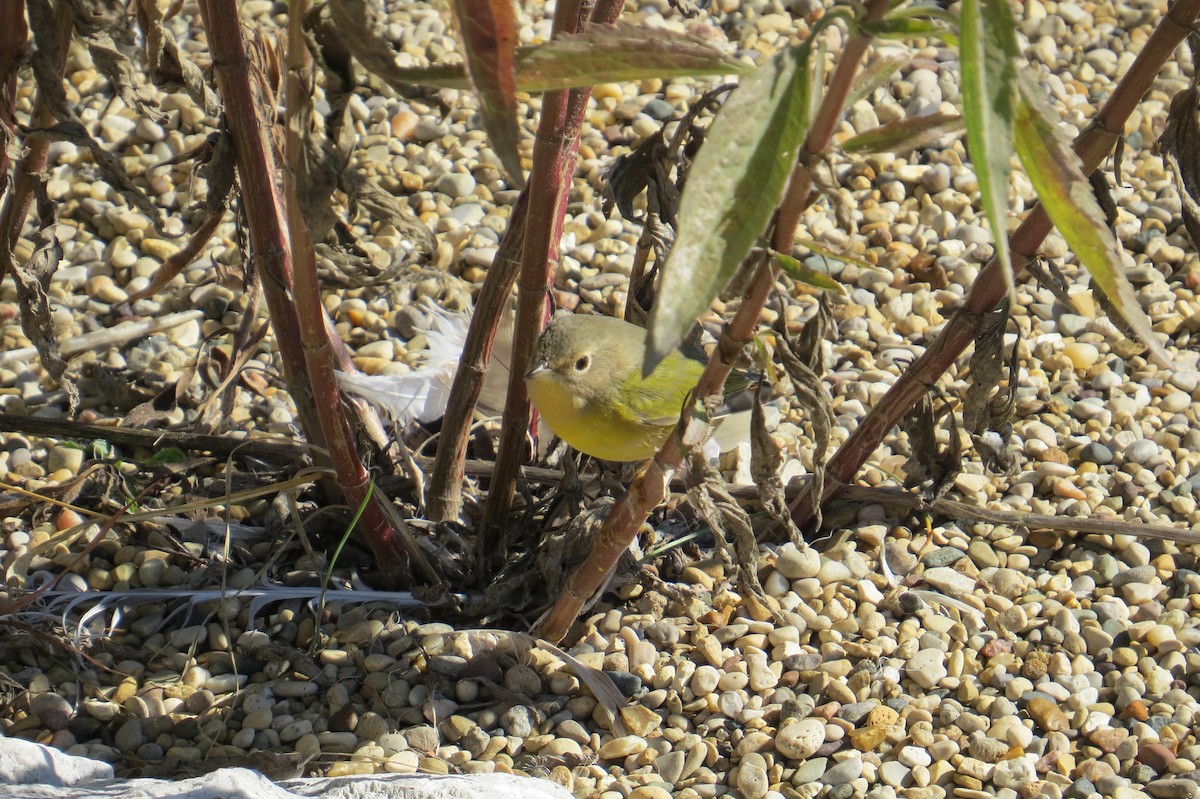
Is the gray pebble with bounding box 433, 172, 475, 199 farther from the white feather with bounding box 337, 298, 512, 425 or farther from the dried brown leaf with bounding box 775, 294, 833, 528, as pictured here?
the dried brown leaf with bounding box 775, 294, 833, 528

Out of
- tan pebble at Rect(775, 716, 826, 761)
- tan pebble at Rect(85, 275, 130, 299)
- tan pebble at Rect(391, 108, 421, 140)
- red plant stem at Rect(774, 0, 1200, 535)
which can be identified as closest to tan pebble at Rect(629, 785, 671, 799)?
tan pebble at Rect(775, 716, 826, 761)

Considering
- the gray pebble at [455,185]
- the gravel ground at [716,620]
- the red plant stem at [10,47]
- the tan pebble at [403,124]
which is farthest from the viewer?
the tan pebble at [403,124]

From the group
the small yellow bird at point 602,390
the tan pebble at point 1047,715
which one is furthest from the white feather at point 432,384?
the tan pebble at point 1047,715

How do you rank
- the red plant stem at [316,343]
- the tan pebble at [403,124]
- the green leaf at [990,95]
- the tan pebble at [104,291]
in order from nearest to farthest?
the green leaf at [990,95] < the red plant stem at [316,343] < the tan pebble at [104,291] < the tan pebble at [403,124]

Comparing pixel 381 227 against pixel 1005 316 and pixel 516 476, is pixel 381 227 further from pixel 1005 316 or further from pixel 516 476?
pixel 1005 316

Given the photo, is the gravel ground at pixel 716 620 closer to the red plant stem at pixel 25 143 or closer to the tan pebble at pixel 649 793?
the tan pebble at pixel 649 793

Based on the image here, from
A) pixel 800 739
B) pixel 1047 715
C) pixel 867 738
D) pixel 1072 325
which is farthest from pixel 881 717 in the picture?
pixel 1072 325

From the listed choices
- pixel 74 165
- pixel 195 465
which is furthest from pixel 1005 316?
pixel 74 165
